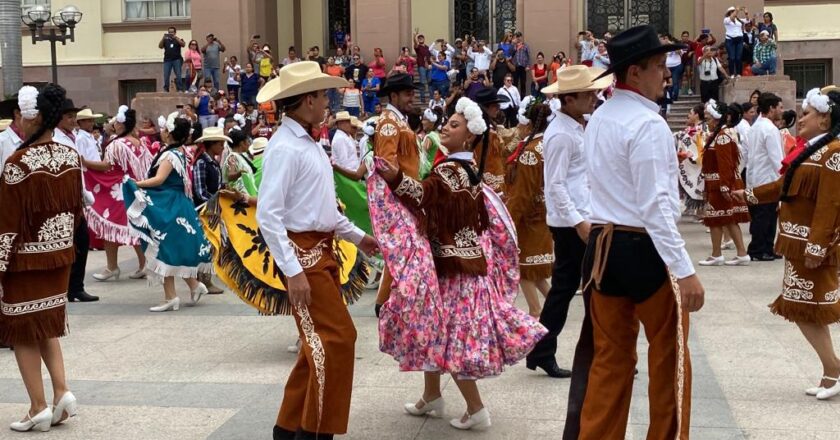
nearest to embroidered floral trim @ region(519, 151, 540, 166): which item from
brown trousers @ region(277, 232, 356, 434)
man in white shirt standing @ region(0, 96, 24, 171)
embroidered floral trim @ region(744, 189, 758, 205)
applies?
embroidered floral trim @ region(744, 189, 758, 205)

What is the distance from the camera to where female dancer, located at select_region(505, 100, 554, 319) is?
793cm

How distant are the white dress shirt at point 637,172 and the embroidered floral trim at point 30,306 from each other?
10.6 feet

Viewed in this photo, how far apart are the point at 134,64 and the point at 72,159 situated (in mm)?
26790

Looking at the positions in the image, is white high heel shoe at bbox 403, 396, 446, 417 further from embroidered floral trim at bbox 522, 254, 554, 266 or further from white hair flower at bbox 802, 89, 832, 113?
white hair flower at bbox 802, 89, 832, 113

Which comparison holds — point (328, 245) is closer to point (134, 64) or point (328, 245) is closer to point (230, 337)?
point (230, 337)

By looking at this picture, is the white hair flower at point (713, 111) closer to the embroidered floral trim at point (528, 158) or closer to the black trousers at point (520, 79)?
the embroidered floral trim at point (528, 158)

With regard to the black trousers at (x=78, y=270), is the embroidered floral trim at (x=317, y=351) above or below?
above

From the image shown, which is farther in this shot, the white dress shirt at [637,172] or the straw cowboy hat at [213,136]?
the straw cowboy hat at [213,136]

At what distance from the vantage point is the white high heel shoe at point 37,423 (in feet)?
19.2

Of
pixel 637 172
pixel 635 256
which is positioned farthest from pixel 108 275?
pixel 637 172

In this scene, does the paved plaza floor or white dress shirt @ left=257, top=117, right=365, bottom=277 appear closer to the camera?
white dress shirt @ left=257, top=117, right=365, bottom=277

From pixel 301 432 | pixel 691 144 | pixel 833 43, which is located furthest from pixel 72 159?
pixel 833 43

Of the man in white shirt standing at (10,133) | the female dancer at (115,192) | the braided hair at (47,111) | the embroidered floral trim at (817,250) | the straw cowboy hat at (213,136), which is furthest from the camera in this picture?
the female dancer at (115,192)

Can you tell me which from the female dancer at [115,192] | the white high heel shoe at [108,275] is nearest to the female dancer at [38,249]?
the female dancer at [115,192]
